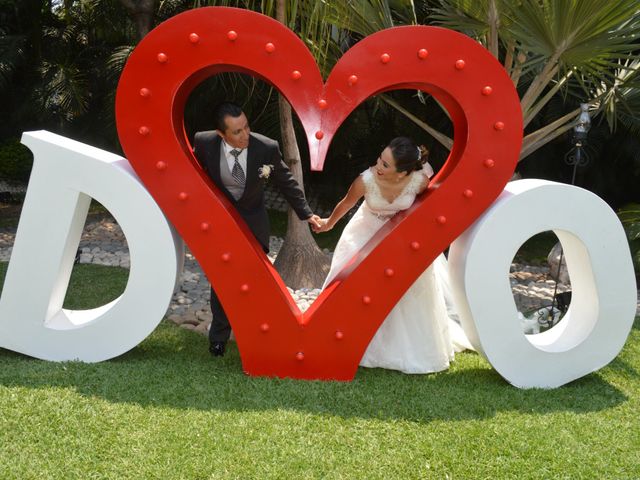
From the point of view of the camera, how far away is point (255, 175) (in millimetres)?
4242

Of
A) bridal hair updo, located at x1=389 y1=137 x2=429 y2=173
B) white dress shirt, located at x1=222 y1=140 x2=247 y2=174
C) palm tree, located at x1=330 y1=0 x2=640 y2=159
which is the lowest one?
white dress shirt, located at x1=222 y1=140 x2=247 y2=174

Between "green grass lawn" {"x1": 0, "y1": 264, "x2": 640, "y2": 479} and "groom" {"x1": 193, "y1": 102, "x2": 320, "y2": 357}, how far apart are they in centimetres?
90

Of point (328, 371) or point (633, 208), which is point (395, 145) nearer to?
point (328, 371)

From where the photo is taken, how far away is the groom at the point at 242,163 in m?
4.10

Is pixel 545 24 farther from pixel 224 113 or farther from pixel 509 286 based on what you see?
pixel 224 113

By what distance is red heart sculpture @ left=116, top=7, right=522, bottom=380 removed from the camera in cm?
369

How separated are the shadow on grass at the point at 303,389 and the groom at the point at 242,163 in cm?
61

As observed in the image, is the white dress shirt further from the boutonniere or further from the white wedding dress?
the white wedding dress

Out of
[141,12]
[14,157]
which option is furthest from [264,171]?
[14,157]

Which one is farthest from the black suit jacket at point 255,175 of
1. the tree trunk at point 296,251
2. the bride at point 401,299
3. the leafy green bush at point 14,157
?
the leafy green bush at point 14,157

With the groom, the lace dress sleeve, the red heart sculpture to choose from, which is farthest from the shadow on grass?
the lace dress sleeve

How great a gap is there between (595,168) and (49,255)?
8699 millimetres

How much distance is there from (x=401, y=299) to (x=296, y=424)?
1.23 meters

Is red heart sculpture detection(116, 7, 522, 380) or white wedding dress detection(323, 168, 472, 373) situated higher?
red heart sculpture detection(116, 7, 522, 380)
